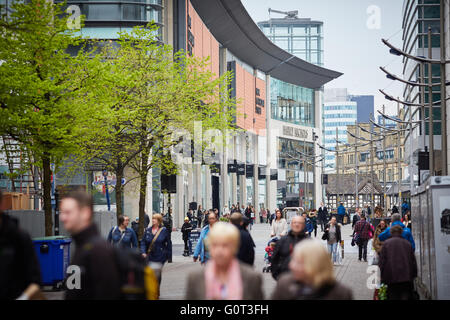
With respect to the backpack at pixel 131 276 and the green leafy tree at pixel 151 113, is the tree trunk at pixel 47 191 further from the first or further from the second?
the backpack at pixel 131 276

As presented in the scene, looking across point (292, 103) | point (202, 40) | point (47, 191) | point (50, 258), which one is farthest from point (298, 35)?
point (50, 258)

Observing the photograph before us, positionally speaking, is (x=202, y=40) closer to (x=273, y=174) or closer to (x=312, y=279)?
(x=273, y=174)

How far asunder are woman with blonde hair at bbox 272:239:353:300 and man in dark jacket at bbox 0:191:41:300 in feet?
6.61

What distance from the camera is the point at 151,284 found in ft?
17.9

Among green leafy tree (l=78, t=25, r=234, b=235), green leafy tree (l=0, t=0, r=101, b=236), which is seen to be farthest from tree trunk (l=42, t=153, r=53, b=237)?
green leafy tree (l=78, t=25, r=234, b=235)

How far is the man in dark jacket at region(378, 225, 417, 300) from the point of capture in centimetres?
1151

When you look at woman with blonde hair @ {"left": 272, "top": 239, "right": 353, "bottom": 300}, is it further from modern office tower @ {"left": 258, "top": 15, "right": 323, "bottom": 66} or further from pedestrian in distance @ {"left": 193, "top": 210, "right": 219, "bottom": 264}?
modern office tower @ {"left": 258, "top": 15, "right": 323, "bottom": 66}

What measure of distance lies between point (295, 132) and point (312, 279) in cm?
9729

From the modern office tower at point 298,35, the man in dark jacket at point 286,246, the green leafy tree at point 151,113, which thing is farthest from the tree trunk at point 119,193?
the modern office tower at point 298,35

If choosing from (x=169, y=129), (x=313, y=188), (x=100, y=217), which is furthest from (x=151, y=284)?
(x=313, y=188)

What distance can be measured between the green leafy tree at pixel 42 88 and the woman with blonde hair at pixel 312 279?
538 inches

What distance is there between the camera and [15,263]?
6.13 metres
